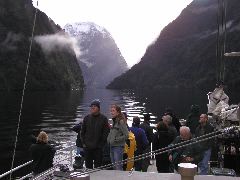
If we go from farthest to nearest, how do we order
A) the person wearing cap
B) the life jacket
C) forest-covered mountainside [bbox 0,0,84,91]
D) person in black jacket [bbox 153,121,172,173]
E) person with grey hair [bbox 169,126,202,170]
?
1. forest-covered mountainside [bbox 0,0,84,91]
2. person in black jacket [bbox 153,121,172,173]
3. the life jacket
4. the person wearing cap
5. person with grey hair [bbox 169,126,202,170]

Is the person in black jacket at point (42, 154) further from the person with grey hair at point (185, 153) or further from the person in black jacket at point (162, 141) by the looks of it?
the person in black jacket at point (162, 141)

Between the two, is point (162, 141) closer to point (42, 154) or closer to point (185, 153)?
point (185, 153)

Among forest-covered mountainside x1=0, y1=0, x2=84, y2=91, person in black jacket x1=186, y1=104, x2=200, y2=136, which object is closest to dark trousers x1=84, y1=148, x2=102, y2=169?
person in black jacket x1=186, y1=104, x2=200, y2=136

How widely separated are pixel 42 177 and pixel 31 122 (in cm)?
4794

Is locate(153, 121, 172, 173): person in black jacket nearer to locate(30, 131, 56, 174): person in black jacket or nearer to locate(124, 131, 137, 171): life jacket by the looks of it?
locate(124, 131, 137, 171): life jacket

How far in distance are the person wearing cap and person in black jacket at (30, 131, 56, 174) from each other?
3.43 feet

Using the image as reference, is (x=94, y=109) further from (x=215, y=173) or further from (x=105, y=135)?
(x=215, y=173)

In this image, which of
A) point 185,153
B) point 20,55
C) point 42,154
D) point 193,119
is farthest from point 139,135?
point 20,55

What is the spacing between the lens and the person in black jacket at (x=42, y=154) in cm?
1058

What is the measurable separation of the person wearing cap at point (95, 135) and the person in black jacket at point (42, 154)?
3.43 feet

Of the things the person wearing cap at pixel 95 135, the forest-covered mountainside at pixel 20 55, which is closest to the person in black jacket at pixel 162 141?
the person wearing cap at pixel 95 135

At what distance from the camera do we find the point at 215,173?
30.6 feet

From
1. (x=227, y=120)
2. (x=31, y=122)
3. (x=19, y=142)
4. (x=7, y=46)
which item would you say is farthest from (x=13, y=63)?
(x=227, y=120)

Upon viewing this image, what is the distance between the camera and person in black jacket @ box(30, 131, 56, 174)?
10578 millimetres
